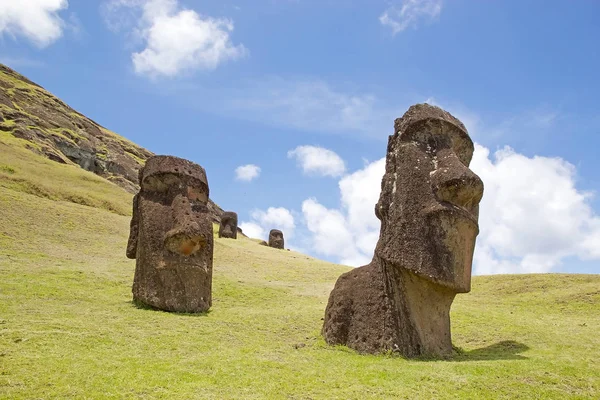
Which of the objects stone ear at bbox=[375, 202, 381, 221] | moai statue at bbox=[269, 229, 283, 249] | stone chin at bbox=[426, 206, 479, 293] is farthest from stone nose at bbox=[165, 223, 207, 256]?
moai statue at bbox=[269, 229, 283, 249]

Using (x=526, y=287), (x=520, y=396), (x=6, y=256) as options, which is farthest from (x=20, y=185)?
(x=520, y=396)

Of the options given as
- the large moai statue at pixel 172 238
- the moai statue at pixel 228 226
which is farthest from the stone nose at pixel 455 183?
the moai statue at pixel 228 226

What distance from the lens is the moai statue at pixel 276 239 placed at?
53.3m

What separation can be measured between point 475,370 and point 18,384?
6.61 m

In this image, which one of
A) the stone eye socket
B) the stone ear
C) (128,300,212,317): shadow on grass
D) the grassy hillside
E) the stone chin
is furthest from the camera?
the stone eye socket

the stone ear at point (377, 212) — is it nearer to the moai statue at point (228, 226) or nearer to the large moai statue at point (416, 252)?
the large moai statue at point (416, 252)

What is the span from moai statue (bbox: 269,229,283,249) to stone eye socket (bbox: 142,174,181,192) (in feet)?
123

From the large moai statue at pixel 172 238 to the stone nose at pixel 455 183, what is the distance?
7154 mm

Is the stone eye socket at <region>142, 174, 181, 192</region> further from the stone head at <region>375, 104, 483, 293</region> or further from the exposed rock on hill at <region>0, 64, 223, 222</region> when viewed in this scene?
the exposed rock on hill at <region>0, 64, 223, 222</region>

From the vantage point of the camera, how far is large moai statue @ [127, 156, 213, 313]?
14711 mm

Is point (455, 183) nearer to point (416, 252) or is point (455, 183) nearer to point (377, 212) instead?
point (416, 252)

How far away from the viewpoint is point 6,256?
68.4 ft

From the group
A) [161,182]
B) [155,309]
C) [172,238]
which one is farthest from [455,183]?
[161,182]

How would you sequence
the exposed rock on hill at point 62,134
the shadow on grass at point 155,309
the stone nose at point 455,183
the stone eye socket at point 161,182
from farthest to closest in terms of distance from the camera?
the exposed rock on hill at point 62,134
the stone eye socket at point 161,182
the shadow on grass at point 155,309
the stone nose at point 455,183
